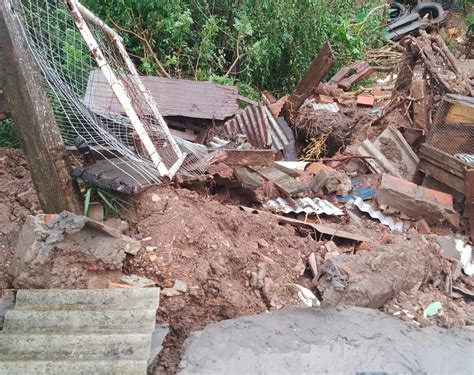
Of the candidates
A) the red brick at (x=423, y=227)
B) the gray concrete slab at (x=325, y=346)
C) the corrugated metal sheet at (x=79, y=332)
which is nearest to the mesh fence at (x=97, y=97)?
the corrugated metal sheet at (x=79, y=332)

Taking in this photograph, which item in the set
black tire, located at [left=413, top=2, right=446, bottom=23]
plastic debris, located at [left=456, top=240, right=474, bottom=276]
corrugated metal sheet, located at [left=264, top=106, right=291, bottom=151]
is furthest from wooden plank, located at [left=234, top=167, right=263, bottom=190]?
black tire, located at [left=413, top=2, right=446, bottom=23]

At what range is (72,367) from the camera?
227cm

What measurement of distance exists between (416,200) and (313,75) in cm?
318

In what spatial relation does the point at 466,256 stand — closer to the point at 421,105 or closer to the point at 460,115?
the point at 460,115

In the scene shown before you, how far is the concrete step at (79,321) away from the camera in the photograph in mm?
2531

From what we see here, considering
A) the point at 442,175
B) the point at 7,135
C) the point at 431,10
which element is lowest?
the point at 7,135

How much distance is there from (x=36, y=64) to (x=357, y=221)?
320 centimetres

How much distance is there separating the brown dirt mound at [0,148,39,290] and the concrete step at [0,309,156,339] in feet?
1.32

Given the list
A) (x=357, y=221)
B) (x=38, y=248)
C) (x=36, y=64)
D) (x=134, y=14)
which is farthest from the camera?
(x=134, y=14)

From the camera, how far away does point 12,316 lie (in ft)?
8.41

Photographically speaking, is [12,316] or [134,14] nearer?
[12,316]

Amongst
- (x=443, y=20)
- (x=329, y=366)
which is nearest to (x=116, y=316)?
(x=329, y=366)

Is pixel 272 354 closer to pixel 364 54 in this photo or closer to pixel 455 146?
pixel 455 146

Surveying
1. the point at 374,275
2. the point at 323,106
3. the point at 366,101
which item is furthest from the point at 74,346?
the point at 366,101
